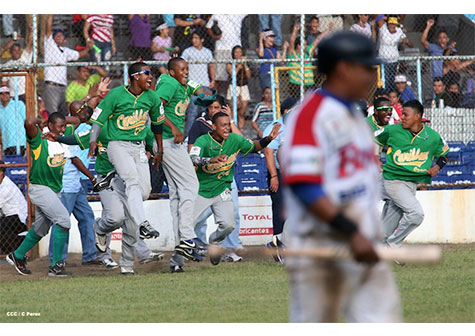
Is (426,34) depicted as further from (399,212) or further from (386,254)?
(386,254)

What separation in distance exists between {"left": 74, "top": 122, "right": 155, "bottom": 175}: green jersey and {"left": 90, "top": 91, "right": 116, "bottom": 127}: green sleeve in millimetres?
178

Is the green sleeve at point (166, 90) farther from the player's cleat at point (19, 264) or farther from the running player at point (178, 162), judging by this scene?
the player's cleat at point (19, 264)

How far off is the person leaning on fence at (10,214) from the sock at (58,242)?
1600 millimetres

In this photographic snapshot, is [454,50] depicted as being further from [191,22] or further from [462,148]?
[191,22]

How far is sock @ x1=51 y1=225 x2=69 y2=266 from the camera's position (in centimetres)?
1106

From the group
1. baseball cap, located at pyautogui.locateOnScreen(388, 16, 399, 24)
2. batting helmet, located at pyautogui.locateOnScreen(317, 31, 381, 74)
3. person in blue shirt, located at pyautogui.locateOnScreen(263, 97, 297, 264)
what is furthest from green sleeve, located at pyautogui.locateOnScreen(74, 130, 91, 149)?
baseball cap, located at pyautogui.locateOnScreen(388, 16, 399, 24)

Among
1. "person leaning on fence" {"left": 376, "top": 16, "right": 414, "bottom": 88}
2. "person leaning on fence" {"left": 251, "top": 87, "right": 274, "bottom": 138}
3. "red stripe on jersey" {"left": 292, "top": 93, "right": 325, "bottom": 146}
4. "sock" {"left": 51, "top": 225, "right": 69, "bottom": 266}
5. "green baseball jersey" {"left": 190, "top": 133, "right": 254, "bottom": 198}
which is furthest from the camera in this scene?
"person leaning on fence" {"left": 376, "top": 16, "right": 414, "bottom": 88}

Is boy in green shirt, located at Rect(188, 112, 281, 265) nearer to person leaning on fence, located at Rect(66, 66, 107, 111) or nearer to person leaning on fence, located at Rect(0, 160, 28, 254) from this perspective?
person leaning on fence, located at Rect(0, 160, 28, 254)

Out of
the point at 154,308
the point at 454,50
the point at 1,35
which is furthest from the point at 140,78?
the point at 454,50

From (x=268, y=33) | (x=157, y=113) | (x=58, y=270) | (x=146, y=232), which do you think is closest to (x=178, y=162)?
(x=157, y=113)

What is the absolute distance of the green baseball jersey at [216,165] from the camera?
37.1ft

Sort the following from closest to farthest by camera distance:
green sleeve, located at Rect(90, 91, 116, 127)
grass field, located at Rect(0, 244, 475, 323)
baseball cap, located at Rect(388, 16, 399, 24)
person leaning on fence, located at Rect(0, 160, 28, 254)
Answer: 1. grass field, located at Rect(0, 244, 475, 323)
2. green sleeve, located at Rect(90, 91, 116, 127)
3. person leaning on fence, located at Rect(0, 160, 28, 254)
4. baseball cap, located at Rect(388, 16, 399, 24)

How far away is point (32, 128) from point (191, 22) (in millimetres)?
6235

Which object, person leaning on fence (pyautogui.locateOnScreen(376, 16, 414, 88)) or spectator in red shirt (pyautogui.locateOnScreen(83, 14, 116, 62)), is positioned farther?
person leaning on fence (pyautogui.locateOnScreen(376, 16, 414, 88))
